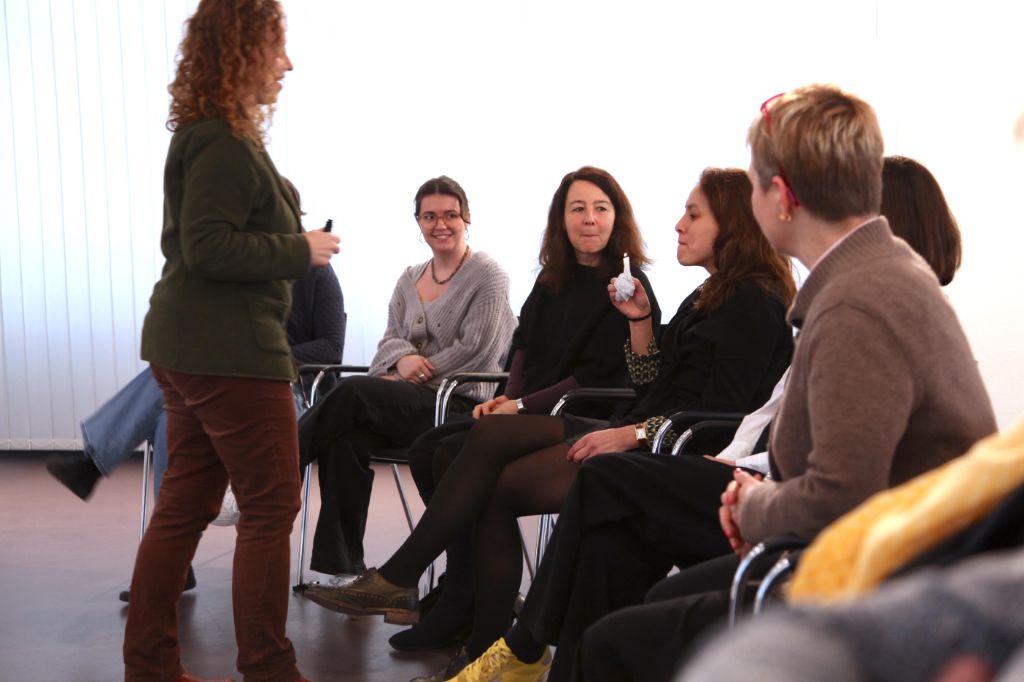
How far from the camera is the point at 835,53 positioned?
5395 mm

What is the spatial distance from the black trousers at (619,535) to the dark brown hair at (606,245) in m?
1.30

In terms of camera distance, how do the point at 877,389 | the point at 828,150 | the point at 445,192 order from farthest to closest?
the point at 445,192
the point at 828,150
the point at 877,389

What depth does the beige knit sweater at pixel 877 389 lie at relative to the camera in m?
1.50

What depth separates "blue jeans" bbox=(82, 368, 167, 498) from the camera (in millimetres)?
3443

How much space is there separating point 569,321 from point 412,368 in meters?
0.54

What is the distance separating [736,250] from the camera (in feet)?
8.97

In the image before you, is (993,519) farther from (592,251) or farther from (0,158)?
(0,158)

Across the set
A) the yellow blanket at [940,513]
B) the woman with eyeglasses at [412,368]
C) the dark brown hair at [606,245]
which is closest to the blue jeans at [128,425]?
the woman with eyeglasses at [412,368]

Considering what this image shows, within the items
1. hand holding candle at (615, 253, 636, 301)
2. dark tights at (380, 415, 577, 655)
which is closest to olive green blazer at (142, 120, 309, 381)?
dark tights at (380, 415, 577, 655)

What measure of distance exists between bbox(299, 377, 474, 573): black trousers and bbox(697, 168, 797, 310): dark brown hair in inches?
43.6

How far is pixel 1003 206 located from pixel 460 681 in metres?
3.58

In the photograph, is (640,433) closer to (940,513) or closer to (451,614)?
(451,614)

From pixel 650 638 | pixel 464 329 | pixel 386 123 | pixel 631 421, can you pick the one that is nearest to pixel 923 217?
pixel 631 421

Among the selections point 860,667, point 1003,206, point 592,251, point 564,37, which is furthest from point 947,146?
point 860,667
